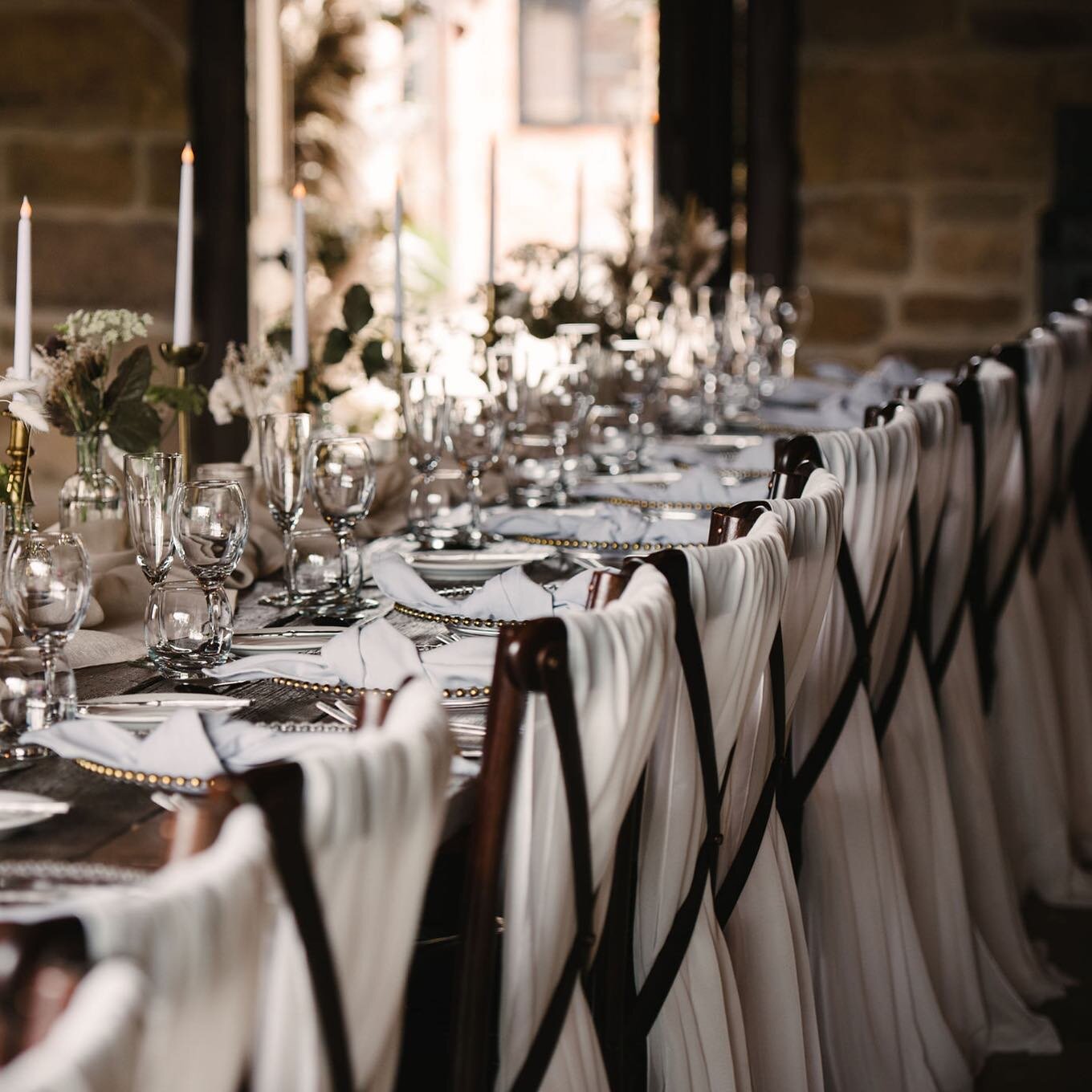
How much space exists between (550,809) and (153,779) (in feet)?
0.98

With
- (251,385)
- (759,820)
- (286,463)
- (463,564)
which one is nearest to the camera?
(759,820)

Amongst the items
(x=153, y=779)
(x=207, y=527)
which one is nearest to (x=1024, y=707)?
(x=207, y=527)

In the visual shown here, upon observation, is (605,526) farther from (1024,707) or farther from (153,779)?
(1024,707)

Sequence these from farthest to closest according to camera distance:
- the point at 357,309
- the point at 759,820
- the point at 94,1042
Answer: the point at 357,309
the point at 759,820
the point at 94,1042

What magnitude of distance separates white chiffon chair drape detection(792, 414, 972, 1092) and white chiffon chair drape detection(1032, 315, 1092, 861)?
124 cm

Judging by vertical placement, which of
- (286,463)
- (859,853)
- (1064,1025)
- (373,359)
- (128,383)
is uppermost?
(373,359)

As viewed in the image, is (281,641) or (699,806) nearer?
(699,806)

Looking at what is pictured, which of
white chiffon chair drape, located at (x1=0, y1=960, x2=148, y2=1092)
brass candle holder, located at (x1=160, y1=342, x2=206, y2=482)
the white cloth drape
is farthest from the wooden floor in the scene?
white chiffon chair drape, located at (x1=0, y1=960, x2=148, y2=1092)

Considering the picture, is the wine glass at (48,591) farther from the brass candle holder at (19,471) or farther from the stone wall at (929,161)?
the stone wall at (929,161)

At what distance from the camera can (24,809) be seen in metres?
1.03

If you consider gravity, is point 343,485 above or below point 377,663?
above

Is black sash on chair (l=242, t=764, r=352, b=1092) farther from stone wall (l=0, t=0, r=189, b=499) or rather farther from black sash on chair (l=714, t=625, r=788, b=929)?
stone wall (l=0, t=0, r=189, b=499)

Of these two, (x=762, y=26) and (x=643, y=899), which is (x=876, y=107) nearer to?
(x=762, y=26)

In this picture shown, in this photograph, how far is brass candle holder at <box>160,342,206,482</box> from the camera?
197cm
